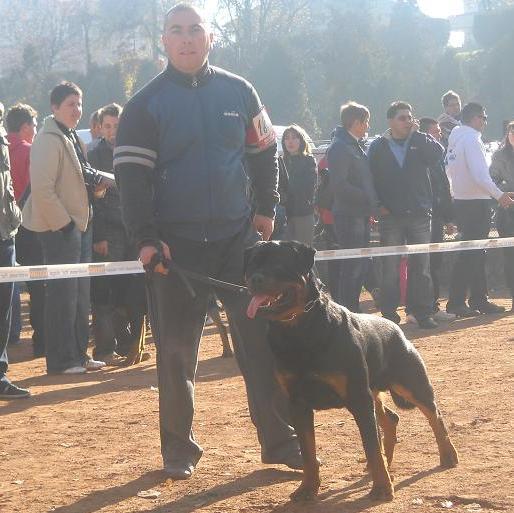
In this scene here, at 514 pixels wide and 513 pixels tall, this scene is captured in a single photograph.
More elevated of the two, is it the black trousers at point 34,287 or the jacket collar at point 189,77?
the jacket collar at point 189,77

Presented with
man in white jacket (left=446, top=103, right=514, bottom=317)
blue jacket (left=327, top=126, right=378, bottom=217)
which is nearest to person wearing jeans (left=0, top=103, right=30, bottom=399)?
blue jacket (left=327, top=126, right=378, bottom=217)

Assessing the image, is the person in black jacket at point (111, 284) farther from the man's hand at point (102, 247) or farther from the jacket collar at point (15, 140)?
the jacket collar at point (15, 140)

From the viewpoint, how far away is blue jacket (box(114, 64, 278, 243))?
5.33 m

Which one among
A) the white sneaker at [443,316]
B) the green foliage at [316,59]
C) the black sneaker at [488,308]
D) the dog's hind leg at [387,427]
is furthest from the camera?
the green foliage at [316,59]

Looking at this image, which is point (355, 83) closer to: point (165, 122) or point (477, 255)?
point (477, 255)

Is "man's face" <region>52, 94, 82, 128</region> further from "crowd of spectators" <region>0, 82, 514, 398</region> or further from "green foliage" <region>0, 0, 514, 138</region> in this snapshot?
"green foliage" <region>0, 0, 514, 138</region>

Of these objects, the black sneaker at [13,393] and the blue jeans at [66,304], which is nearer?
the black sneaker at [13,393]

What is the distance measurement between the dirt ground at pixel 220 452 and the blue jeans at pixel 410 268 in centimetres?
235

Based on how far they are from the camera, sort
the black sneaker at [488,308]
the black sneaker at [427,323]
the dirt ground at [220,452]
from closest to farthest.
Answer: the dirt ground at [220,452] → the black sneaker at [427,323] → the black sneaker at [488,308]

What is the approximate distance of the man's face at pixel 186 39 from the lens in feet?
17.5

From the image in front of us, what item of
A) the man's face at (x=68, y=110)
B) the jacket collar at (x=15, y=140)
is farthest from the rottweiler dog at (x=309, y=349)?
the jacket collar at (x=15, y=140)

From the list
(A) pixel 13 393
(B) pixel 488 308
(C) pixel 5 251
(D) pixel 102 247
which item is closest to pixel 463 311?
(B) pixel 488 308

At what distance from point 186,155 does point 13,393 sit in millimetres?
3467

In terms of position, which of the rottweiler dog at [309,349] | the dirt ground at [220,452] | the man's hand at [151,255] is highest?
the man's hand at [151,255]
